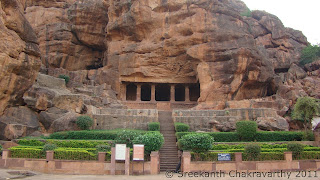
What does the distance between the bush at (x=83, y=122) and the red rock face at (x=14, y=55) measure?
203 inches

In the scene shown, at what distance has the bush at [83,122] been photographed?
22922mm

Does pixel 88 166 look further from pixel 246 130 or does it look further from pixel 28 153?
pixel 246 130

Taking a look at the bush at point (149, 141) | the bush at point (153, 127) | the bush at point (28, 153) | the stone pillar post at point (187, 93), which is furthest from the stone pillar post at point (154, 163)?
the stone pillar post at point (187, 93)

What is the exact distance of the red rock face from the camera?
21438mm

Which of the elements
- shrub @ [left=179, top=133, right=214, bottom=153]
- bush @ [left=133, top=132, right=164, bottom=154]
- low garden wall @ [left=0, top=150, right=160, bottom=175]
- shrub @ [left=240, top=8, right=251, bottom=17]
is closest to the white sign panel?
low garden wall @ [left=0, top=150, right=160, bottom=175]

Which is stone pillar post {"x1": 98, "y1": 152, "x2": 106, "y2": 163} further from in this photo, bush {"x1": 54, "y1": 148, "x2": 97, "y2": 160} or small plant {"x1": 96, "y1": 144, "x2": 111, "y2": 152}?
small plant {"x1": 96, "y1": 144, "x2": 111, "y2": 152}

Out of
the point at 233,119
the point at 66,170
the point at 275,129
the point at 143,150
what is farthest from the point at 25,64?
the point at 275,129

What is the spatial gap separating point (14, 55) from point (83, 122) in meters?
7.13

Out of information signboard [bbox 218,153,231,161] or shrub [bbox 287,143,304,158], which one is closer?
information signboard [bbox 218,153,231,161]

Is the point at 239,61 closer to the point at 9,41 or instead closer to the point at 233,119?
the point at 233,119

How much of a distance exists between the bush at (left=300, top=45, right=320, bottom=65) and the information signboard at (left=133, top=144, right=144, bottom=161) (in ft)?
119

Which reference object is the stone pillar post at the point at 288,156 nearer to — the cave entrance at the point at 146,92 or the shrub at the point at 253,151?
the shrub at the point at 253,151

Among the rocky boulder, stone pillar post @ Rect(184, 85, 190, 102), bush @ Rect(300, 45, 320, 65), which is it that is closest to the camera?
the rocky boulder

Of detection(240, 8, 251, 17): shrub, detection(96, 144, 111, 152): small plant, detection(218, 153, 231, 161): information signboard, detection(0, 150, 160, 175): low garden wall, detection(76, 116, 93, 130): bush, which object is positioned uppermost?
detection(240, 8, 251, 17): shrub
